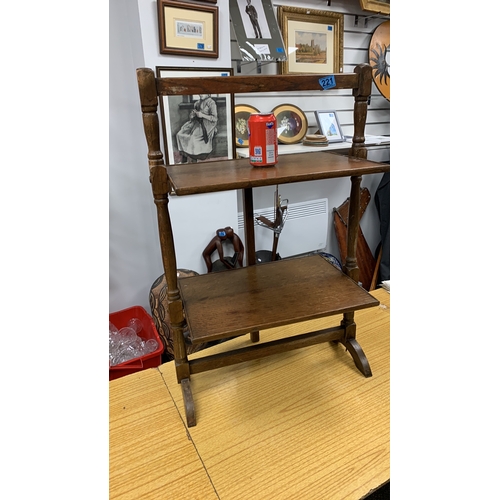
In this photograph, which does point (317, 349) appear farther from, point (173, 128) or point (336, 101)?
point (336, 101)

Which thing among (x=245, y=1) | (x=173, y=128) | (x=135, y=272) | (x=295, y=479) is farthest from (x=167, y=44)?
(x=295, y=479)

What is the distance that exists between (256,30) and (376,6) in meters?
0.83

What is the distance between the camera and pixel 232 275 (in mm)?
1174

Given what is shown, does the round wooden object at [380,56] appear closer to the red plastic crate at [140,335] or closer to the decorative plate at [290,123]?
the decorative plate at [290,123]

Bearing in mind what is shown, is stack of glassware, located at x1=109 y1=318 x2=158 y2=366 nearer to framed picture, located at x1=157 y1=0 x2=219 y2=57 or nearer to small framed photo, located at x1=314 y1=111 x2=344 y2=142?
framed picture, located at x1=157 y1=0 x2=219 y2=57

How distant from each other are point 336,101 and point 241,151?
81 centimetres

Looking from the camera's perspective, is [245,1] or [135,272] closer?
[245,1]

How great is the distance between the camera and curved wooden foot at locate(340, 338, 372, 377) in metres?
1.11

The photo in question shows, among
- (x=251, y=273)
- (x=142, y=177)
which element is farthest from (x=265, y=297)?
(x=142, y=177)

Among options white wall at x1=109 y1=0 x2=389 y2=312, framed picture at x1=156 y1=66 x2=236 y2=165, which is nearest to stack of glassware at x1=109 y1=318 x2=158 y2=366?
white wall at x1=109 y1=0 x2=389 y2=312

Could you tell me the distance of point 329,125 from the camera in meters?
2.23

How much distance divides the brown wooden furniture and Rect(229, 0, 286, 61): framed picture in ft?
3.07

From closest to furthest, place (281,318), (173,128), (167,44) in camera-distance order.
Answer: (281,318) → (167,44) → (173,128)

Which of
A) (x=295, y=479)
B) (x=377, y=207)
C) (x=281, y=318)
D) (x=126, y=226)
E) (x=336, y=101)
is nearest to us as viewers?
(x=295, y=479)
